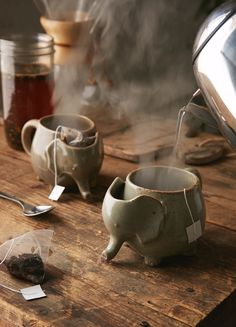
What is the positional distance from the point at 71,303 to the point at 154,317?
109 mm

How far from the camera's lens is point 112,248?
0.86 meters

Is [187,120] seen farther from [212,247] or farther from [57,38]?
[212,247]

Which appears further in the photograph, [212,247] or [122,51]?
[122,51]

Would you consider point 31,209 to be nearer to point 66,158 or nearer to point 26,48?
point 66,158

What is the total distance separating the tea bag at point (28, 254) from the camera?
81cm

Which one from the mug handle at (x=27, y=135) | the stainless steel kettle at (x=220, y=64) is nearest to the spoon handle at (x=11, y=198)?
the mug handle at (x=27, y=135)

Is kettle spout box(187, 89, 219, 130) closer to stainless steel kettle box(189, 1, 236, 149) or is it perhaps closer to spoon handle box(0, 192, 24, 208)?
stainless steel kettle box(189, 1, 236, 149)

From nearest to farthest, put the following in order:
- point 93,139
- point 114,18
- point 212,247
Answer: point 212,247
point 93,139
point 114,18

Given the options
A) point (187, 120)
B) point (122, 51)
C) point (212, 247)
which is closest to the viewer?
point (212, 247)

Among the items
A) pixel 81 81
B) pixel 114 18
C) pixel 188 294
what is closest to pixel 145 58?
pixel 114 18

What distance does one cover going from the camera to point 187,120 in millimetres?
1376

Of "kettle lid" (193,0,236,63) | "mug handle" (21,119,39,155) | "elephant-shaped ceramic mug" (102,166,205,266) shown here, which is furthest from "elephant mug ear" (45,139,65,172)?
"kettle lid" (193,0,236,63)

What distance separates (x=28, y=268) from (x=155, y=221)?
0.62 feet

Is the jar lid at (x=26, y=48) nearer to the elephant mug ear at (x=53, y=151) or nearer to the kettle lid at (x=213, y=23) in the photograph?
the elephant mug ear at (x=53, y=151)
